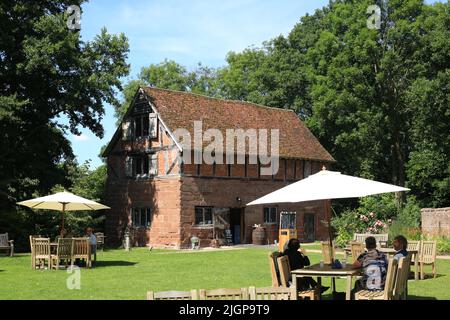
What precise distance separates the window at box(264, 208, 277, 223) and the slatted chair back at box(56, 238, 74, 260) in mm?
18693

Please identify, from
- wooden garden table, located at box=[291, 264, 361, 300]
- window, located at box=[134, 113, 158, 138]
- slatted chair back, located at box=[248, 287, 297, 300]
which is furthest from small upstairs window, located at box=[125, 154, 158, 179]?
slatted chair back, located at box=[248, 287, 297, 300]

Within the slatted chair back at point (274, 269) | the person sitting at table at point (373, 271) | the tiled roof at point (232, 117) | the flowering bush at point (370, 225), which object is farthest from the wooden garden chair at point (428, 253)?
the tiled roof at point (232, 117)

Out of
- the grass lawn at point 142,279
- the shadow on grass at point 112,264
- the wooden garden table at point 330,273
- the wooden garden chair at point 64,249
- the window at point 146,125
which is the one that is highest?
the window at point 146,125

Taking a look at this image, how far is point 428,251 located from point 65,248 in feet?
34.4

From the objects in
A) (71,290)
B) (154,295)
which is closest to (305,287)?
(154,295)

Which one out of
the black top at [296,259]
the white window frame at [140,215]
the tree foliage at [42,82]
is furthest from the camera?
the white window frame at [140,215]

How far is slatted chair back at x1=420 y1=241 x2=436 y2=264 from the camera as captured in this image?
51.1 ft

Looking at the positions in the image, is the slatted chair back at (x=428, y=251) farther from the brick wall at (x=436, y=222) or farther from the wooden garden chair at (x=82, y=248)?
the brick wall at (x=436, y=222)

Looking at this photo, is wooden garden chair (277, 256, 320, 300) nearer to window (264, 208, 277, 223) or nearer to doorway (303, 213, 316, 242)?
window (264, 208, 277, 223)

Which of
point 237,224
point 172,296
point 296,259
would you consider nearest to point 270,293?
point 172,296

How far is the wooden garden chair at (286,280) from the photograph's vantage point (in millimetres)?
9883

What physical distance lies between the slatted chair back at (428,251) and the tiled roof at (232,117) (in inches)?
734

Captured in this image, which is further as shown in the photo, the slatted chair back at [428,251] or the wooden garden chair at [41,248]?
the wooden garden chair at [41,248]

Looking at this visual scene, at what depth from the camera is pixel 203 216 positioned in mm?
32562
